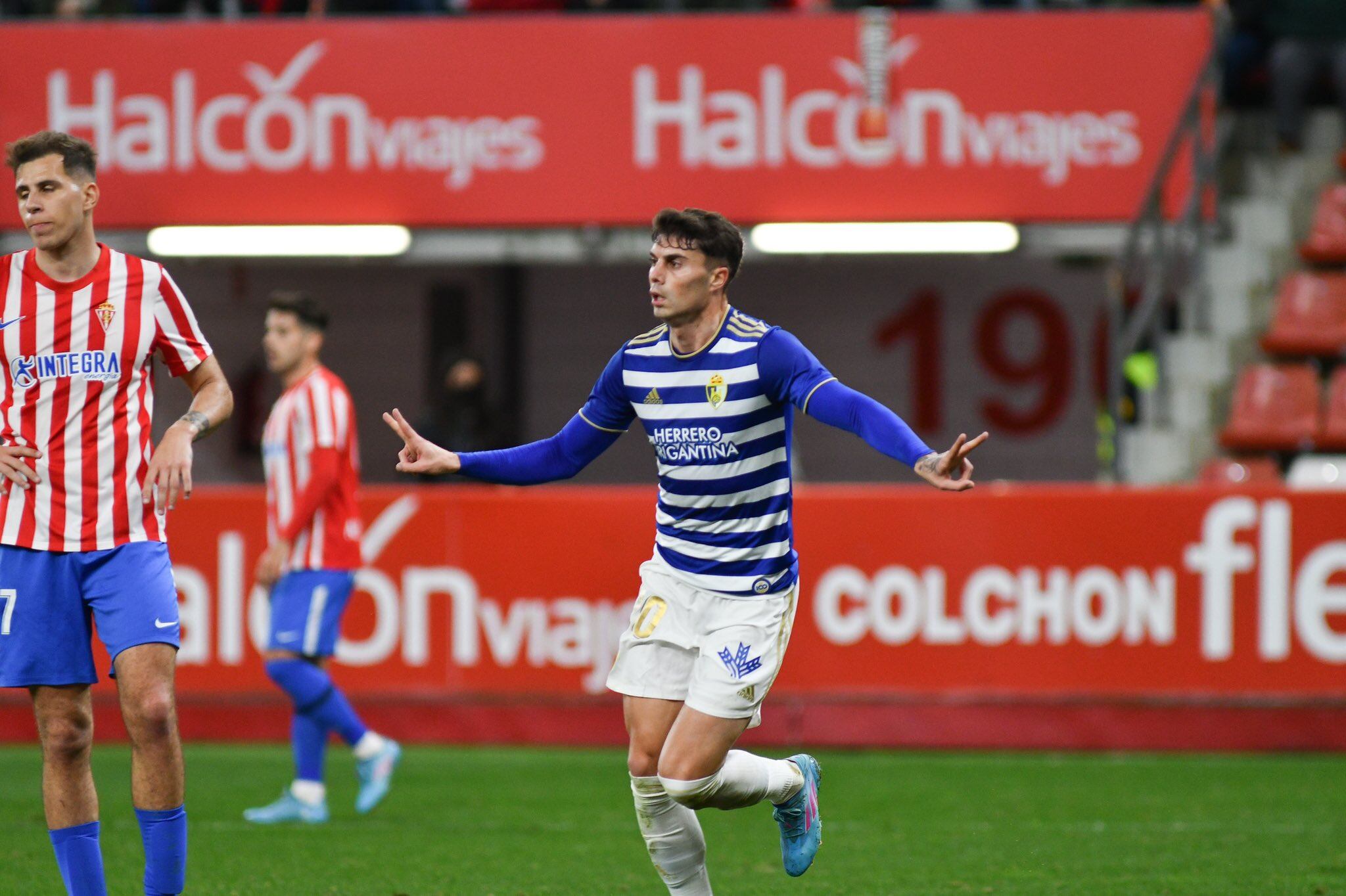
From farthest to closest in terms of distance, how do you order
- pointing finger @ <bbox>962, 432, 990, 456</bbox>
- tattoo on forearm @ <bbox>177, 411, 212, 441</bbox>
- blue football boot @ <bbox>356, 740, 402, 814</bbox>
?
blue football boot @ <bbox>356, 740, 402, 814</bbox>, tattoo on forearm @ <bbox>177, 411, 212, 441</bbox>, pointing finger @ <bbox>962, 432, 990, 456</bbox>

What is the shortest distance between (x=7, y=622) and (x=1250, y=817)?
5.37m

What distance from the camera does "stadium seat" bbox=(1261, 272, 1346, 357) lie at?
39.8 feet

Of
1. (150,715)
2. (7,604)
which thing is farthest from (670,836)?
(7,604)

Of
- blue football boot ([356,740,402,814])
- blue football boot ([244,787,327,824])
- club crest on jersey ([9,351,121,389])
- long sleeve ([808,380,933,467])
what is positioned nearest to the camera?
long sleeve ([808,380,933,467])

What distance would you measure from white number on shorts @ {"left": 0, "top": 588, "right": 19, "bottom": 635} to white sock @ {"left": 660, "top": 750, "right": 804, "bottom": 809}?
74.8 inches

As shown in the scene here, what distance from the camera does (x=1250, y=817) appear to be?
763 centimetres

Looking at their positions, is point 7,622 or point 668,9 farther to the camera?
point 668,9

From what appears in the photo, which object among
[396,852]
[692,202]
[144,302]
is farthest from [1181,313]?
[144,302]

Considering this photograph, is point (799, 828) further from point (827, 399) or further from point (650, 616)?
point (827, 399)

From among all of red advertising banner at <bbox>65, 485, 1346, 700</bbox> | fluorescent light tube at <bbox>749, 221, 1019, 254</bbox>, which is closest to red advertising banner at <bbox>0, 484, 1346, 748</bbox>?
red advertising banner at <bbox>65, 485, 1346, 700</bbox>

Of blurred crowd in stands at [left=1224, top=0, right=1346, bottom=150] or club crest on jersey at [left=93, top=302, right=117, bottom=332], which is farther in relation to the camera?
blurred crowd in stands at [left=1224, top=0, right=1346, bottom=150]

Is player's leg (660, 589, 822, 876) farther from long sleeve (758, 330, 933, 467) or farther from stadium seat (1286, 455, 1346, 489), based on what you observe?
stadium seat (1286, 455, 1346, 489)

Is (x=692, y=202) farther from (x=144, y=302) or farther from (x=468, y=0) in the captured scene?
(x=144, y=302)

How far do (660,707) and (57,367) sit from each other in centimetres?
200
